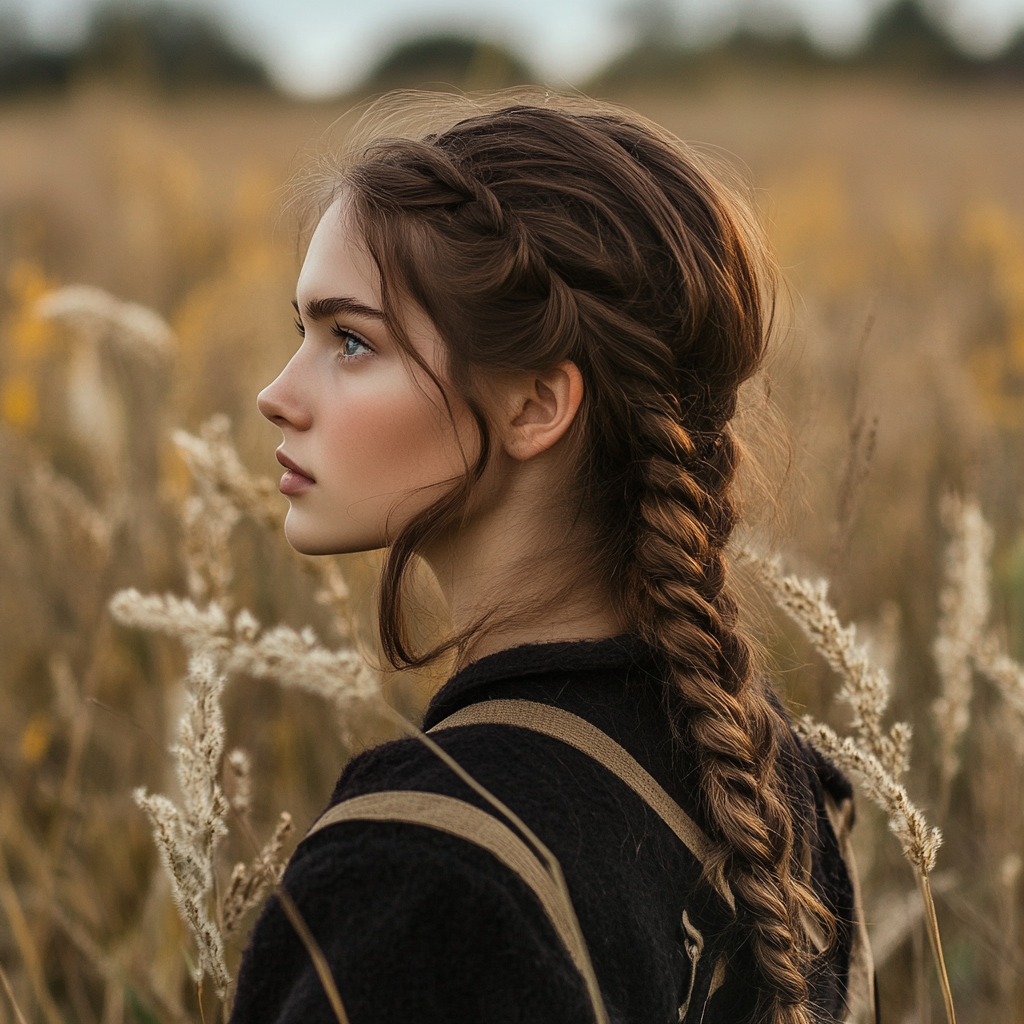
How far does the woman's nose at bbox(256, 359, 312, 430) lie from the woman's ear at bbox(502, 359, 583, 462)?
0.20 m

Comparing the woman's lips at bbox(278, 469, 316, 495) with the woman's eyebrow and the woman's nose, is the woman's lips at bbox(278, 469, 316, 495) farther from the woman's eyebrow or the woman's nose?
the woman's eyebrow

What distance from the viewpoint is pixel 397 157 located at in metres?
1.09

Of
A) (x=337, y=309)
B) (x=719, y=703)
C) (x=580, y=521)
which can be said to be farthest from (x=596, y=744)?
(x=337, y=309)

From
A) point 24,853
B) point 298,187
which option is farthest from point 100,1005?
point 298,187

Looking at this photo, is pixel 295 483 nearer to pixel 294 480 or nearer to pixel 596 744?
pixel 294 480

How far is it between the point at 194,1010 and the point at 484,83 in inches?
89.2

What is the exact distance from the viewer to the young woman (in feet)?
2.56

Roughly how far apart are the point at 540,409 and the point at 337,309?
22cm

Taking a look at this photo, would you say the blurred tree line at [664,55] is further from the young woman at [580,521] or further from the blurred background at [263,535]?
the young woman at [580,521]

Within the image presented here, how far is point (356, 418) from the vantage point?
3.22ft

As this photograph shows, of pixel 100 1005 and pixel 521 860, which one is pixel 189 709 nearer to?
pixel 521 860

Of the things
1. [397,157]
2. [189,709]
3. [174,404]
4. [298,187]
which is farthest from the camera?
[174,404]

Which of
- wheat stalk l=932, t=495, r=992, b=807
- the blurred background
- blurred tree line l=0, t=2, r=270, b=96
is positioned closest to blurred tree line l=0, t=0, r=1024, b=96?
blurred tree line l=0, t=2, r=270, b=96

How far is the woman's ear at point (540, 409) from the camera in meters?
0.97
